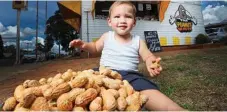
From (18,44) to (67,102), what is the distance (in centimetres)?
1621

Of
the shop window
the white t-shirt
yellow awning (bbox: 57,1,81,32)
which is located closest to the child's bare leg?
the white t-shirt

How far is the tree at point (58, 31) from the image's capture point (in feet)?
76.6

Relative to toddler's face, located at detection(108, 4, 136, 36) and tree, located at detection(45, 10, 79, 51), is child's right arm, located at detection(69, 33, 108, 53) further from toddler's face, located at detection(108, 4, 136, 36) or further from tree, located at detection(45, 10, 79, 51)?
tree, located at detection(45, 10, 79, 51)

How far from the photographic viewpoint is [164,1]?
18766 millimetres

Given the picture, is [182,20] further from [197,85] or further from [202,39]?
[197,85]

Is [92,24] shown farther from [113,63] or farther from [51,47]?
[113,63]

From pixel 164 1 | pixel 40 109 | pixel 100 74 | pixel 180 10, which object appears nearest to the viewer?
pixel 40 109

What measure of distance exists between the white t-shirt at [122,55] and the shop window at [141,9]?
1367 cm

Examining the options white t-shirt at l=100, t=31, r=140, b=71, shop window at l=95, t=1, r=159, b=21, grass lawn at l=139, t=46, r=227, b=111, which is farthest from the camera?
shop window at l=95, t=1, r=159, b=21

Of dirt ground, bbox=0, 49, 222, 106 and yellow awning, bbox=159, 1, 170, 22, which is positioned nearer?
dirt ground, bbox=0, 49, 222, 106

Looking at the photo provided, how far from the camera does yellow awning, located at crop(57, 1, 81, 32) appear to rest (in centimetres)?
1609

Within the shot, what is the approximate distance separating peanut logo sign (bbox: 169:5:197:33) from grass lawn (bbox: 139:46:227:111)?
1108 cm

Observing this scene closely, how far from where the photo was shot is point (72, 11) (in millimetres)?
16641

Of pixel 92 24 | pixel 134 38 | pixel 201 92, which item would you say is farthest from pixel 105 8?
pixel 134 38
